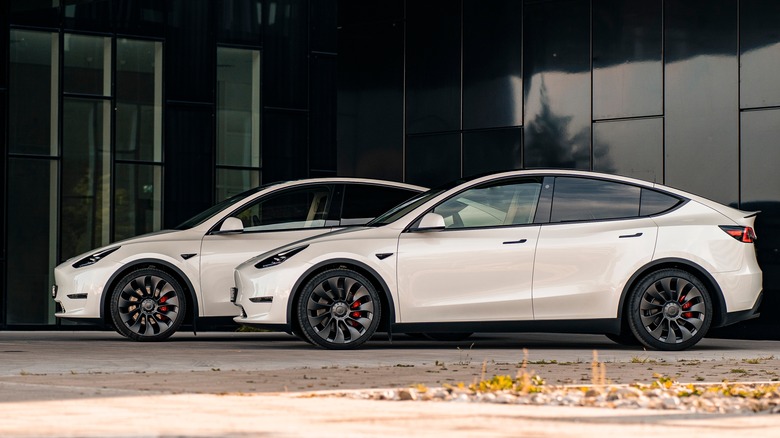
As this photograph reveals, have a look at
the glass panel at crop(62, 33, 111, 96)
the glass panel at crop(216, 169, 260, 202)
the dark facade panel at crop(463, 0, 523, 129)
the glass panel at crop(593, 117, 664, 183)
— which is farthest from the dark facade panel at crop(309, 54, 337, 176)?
the glass panel at crop(593, 117, 664, 183)

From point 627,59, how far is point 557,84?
3.06 ft

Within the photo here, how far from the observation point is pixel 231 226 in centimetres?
1351

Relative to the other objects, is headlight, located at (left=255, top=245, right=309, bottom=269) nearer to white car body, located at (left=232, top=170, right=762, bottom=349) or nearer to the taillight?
white car body, located at (left=232, top=170, right=762, bottom=349)

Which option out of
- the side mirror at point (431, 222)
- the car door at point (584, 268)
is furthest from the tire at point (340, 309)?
the car door at point (584, 268)

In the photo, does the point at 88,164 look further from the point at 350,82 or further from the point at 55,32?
the point at 350,82

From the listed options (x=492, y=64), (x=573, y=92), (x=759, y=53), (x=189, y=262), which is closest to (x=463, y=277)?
(x=189, y=262)

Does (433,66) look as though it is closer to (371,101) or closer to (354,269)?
(371,101)

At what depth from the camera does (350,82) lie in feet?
58.5

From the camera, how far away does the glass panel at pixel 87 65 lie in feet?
65.1

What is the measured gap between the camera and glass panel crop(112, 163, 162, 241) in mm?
20094

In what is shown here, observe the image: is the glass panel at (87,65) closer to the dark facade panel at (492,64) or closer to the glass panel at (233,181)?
the glass panel at (233,181)

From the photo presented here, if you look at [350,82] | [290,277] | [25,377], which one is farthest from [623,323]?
[350,82]

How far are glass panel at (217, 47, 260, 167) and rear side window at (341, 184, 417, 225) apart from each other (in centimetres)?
746

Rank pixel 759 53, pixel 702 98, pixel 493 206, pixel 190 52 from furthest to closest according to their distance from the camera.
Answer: pixel 190 52
pixel 702 98
pixel 759 53
pixel 493 206
